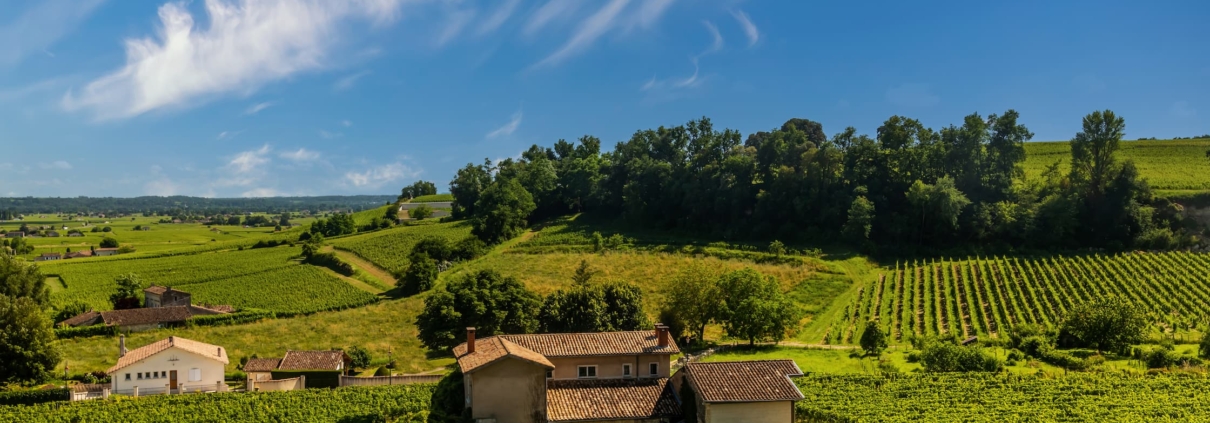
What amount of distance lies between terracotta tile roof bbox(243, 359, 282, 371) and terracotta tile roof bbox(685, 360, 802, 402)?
2745cm

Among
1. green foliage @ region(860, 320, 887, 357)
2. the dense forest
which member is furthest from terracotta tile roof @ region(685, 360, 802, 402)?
the dense forest

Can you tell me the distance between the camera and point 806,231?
77500 mm

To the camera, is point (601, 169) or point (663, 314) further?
point (601, 169)

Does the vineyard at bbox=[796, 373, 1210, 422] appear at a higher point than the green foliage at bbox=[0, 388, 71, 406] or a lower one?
higher

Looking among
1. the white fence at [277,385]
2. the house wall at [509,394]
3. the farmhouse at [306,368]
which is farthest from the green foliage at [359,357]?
the house wall at [509,394]

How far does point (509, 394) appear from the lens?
98.5ft

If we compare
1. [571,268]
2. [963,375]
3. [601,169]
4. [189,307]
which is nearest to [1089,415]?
[963,375]

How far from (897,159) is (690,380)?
56622 millimetres

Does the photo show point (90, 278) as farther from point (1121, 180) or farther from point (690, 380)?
point (1121, 180)

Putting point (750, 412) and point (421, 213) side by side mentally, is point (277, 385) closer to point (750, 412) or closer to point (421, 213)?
point (750, 412)

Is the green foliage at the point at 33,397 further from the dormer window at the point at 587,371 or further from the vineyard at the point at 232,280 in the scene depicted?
the dormer window at the point at 587,371

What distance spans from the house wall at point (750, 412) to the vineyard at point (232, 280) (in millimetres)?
47479

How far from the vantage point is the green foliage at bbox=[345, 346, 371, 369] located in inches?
1937

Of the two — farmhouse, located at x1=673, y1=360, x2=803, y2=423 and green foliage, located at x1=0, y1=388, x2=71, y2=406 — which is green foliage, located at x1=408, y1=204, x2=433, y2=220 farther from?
farmhouse, located at x1=673, y1=360, x2=803, y2=423
